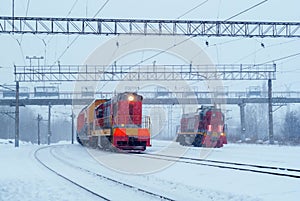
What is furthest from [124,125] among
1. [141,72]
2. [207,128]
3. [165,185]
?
[141,72]

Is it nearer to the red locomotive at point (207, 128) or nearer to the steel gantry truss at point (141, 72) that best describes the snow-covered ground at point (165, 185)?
the red locomotive at point (207, 128)

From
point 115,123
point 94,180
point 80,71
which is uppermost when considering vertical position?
point 80,71

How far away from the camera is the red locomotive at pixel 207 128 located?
122ft

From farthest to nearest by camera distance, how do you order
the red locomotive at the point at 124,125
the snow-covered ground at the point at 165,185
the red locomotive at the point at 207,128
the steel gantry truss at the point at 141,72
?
1. the steel gantry truss at the point at 141,72
2. the red locomotive at the point at 207,128
3. the red locomotive at the point at 124,125
4. the snow-covered ground at the point at 165,185

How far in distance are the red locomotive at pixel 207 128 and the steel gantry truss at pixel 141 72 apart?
5.20m

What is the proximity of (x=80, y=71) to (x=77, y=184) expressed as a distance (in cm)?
2823

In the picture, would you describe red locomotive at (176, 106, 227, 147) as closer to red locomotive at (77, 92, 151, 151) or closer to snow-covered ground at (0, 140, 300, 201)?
red locomotive at (77, 92, 151, 151)

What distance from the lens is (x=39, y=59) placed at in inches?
1658

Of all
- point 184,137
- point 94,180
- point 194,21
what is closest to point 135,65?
point 184,137

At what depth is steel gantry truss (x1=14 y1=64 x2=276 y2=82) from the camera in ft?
137

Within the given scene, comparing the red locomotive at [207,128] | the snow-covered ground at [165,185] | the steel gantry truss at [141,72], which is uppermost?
the steel gantry truss at [141,72]

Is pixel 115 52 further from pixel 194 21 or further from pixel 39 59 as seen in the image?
pixel 194 21

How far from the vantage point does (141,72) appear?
42.7m

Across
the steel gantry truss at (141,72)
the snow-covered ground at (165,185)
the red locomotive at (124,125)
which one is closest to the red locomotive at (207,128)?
the steel gantry truss at (141,72)
